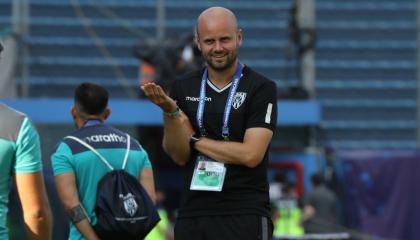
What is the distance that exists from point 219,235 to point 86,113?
177 cm

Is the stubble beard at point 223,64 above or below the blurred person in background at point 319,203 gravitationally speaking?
above

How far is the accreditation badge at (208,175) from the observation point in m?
5.15

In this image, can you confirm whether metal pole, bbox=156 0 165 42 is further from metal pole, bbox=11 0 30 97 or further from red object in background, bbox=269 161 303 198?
red object in background, bbox=269 161 303 198

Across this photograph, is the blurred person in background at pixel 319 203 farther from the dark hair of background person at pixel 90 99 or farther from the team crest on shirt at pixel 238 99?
the team crest on shirt at pixel 238 99

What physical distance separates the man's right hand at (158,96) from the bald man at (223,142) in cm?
6

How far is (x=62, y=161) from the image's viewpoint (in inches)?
248

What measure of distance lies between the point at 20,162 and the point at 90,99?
170cm

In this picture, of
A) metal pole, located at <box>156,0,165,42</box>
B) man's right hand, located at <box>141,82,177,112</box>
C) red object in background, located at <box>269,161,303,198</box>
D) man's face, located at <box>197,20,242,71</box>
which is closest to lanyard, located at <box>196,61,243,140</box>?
man's face, located at <box>197,20,242,71</box>

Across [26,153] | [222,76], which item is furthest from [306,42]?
[26,153]

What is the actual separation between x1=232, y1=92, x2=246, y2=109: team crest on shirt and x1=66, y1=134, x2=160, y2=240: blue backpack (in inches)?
51.4

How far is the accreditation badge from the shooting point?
5.15 metres

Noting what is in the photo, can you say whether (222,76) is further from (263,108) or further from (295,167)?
(295,167)

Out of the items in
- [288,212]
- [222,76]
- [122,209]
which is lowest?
[288,212]

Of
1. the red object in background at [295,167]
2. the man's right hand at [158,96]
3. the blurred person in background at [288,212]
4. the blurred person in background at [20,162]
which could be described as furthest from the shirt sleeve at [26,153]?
the red object in background at [295,167]
